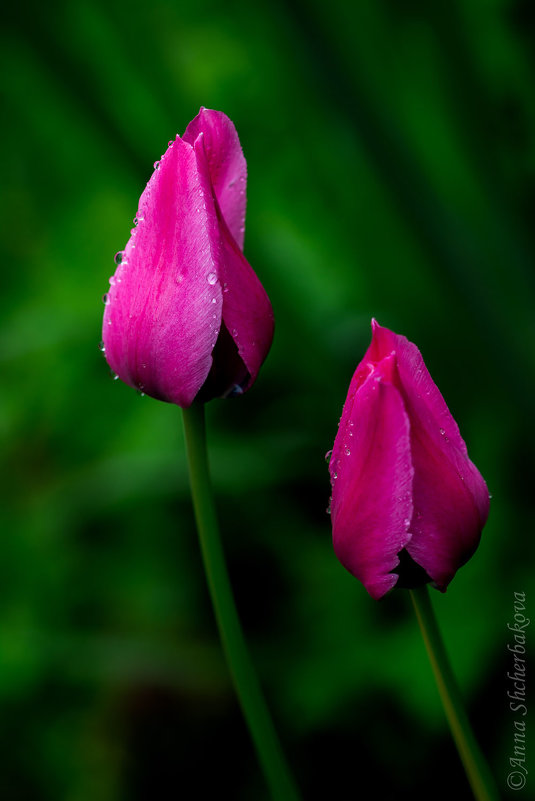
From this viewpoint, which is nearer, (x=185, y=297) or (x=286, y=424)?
(x=185, y=297)

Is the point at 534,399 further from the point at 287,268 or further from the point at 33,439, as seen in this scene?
the point at 33,439

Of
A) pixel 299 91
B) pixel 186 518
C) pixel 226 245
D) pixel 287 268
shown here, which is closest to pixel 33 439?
pixel 186 518

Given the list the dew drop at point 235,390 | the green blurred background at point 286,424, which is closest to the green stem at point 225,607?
the dew drop at point 235,390

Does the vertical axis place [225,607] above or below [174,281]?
below

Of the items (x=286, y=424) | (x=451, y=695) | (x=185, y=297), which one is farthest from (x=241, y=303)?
(x=286, y=424)

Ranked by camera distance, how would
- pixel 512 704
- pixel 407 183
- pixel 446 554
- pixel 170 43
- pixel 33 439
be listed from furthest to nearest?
pixel 170 43
pixel 33 439
pixel 407 183
pixel 512 704
pixel 446 554

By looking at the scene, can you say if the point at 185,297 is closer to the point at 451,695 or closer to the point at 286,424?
the point at 451,695

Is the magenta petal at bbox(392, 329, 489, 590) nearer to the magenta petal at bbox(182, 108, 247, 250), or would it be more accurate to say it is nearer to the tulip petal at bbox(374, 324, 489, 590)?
the tulip petal at bbox(374, 324, 489, 590)
